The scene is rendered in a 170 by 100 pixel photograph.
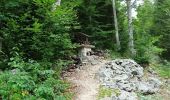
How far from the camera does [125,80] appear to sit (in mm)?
16625

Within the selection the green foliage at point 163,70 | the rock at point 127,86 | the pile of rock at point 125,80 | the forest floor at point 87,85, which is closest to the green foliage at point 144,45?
the green foliage at point 163,70

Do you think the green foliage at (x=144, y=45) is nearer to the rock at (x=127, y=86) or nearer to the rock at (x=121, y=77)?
the rock at (x=121, y=77)

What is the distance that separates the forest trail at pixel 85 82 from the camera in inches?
546

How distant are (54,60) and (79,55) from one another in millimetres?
5651

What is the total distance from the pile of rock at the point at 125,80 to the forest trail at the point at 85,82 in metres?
0.52

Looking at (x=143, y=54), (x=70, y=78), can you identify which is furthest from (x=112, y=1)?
(x=70, y=78)

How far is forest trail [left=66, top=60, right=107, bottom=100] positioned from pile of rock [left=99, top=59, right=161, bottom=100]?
1.70 ft

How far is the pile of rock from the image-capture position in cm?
1482

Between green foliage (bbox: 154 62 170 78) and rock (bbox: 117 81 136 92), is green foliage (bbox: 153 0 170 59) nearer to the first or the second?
green foliage (bbox: 154 62 170 78)

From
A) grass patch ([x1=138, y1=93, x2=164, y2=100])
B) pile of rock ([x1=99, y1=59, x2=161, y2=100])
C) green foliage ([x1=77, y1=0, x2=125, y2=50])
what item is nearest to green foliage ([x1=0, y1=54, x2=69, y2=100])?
pile of rock ([x1=99, y1=59, x2=161, y2=100])

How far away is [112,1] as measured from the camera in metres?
25.4

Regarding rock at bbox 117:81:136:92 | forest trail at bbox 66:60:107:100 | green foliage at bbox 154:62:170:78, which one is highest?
forest trail at bbox 66:60:107:100

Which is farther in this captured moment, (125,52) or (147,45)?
(125,52)

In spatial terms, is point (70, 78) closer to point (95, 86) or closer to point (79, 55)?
point (95, 86)
